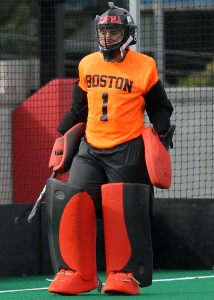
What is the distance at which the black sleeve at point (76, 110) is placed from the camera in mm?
6992

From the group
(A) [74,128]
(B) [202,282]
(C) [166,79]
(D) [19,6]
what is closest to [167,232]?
(B) [202,282]

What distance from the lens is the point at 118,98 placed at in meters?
6.72

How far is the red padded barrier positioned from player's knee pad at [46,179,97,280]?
353cm

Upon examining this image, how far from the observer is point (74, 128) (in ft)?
23.1

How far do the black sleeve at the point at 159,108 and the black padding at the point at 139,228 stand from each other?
40 centimetres

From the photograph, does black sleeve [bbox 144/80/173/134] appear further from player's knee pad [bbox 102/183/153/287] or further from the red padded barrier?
the red padded barrier

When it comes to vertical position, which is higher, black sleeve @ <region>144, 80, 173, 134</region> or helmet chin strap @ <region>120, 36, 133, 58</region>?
helmet chin strap @ <region>120, 36, 133, 58</region>

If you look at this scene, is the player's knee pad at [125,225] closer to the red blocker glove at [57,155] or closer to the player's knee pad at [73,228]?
the player's knee pad at [73,228]

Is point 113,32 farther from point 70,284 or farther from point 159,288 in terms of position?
point 159,288

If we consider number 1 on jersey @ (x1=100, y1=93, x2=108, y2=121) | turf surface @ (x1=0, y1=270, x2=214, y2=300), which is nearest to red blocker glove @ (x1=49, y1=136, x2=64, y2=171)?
number 1 on jersey @ (x1=100, y1=93, x2=108, y2=121)

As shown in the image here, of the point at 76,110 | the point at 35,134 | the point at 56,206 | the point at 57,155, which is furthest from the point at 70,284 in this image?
the point at 35,134

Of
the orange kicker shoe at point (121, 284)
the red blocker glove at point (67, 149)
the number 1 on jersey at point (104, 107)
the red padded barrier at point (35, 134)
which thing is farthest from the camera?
the red padded barrier at point (35, 134)

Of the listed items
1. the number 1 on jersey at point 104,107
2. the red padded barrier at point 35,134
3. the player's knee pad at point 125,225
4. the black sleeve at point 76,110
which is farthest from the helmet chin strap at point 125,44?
the red padded barrier at point 35,134

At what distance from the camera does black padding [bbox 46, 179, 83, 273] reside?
669 cm
